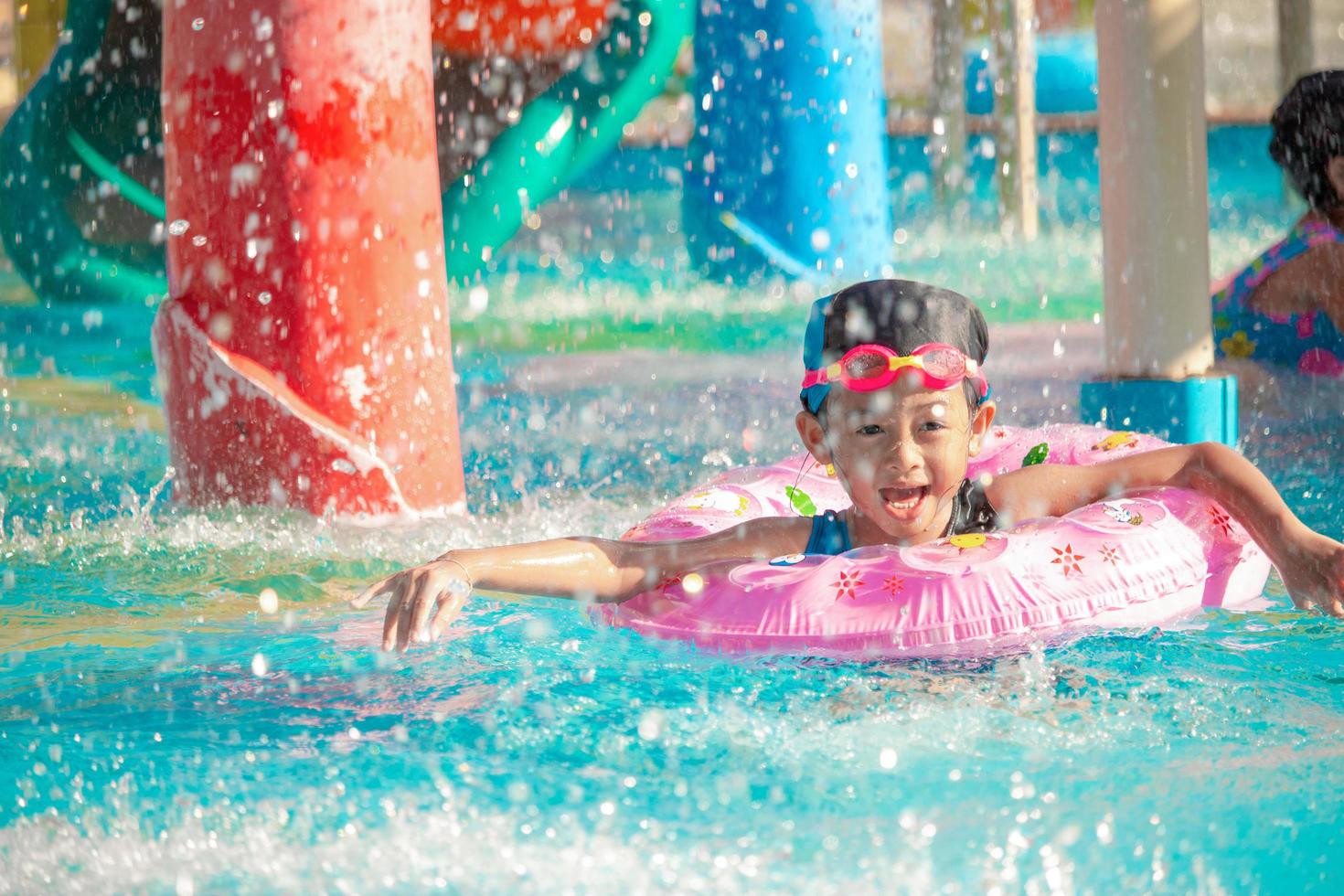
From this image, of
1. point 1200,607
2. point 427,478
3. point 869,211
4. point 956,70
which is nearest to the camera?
point 1200,607

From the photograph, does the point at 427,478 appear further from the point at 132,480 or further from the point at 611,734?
the point at 611,734

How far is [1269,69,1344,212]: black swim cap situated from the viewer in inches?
223

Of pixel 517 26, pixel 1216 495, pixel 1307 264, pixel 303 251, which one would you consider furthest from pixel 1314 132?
pixel 517 26

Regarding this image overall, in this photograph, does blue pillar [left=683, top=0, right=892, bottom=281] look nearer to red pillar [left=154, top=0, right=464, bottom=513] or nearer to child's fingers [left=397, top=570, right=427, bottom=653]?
red pillar [left=154, top=0, right=464, bottom=513]

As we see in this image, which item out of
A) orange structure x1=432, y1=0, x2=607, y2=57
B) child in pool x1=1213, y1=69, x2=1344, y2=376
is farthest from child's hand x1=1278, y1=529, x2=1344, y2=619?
orange structure x1=432, y1=0, x2=607, y2=57

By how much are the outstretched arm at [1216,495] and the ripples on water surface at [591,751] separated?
17cm

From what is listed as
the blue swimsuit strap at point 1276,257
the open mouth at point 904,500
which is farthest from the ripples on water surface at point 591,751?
the blue swimsuit strap at point 1276,257

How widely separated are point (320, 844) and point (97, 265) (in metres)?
7.39

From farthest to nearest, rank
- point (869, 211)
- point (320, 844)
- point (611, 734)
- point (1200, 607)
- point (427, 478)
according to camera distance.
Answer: point (869, 211) < point (427, 478) < point (1200, 607) < point (611, 734) < point (320, 844)

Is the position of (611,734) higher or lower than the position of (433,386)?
lower

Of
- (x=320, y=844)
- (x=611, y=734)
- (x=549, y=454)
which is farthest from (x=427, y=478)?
(x=320, y=844)

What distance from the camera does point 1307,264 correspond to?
584cm

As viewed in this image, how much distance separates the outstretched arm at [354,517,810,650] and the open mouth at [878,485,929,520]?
0.33 meters

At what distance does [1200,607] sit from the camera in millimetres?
3447
